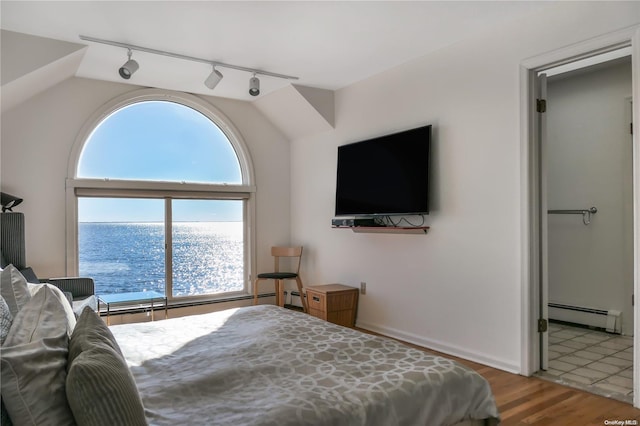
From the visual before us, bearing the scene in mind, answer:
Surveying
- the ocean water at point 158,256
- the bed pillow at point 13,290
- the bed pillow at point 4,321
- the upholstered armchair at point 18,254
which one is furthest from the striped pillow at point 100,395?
the ocean water at point 158,256

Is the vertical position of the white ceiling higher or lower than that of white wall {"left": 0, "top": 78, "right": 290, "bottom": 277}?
higher

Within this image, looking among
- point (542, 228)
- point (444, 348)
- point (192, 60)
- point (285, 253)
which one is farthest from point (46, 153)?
point (542, 228)

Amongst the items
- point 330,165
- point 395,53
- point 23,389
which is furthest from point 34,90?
point 23,389

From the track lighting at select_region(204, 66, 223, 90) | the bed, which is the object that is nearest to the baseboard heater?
the bed

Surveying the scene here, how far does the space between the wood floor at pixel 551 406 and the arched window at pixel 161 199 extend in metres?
3.55

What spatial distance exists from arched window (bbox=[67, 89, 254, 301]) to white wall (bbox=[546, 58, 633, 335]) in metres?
3.60

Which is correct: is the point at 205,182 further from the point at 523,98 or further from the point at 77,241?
the point at 523,98

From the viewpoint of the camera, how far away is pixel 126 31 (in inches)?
136

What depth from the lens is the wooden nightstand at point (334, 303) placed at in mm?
4492

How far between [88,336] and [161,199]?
391cm

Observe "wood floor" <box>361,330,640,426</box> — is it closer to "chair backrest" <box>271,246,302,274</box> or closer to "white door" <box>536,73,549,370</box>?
"white door" <box>536,73,549,370</box>

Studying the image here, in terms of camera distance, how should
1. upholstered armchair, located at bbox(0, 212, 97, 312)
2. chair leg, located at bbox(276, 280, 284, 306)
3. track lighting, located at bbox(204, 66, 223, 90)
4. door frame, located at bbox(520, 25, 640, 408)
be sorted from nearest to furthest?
door frame, located at bbox(520, 25, 640, 408) < upholstered armchair, located at bbox(0, 212, 97, 312) < track lighting, located at bbox(204, 66, 223, 90) < chair leg, located at bbox(276, 280, 284, 306)

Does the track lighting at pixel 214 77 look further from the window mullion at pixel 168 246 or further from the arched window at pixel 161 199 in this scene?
the window mullion at pixel 168 246

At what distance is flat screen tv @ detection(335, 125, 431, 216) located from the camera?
388 cm
